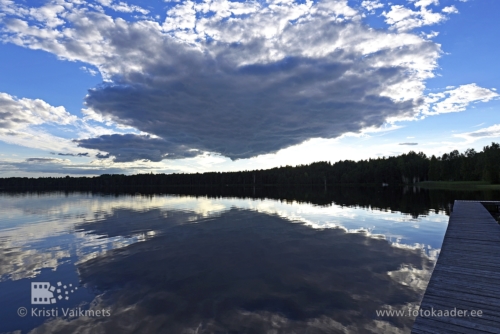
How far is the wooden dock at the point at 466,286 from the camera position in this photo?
7.53 metres

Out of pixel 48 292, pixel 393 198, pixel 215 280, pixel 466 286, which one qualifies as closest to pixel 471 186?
pixel 393 198

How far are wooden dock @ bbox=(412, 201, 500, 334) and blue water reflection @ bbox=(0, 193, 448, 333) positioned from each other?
145cm

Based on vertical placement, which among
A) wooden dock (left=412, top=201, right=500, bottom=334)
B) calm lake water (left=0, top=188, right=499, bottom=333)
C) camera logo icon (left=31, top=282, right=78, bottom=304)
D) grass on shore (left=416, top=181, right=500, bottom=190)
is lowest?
camera logo icon (left=31, top=282, right=78, bottom=304)

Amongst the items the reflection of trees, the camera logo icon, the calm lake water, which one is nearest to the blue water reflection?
the calm lake water

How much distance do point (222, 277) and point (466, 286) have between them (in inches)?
412

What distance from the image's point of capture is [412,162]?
7224 inches

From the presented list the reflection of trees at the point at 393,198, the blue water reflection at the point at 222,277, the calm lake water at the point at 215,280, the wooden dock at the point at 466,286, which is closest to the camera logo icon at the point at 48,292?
the calm lake water at the point at 215,280

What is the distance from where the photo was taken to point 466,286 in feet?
33.0

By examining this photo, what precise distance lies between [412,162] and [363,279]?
199 meters

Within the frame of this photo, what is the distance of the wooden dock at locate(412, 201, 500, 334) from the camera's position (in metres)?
7.53

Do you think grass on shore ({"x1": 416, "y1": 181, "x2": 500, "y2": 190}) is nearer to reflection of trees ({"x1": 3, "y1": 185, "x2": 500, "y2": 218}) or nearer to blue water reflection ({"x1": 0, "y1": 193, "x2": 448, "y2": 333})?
reflection of trees ({"x1": 3, "y1": 185, "x2": 500, "y2": 218})

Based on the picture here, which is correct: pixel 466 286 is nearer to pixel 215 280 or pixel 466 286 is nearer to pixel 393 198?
pixel 215 280

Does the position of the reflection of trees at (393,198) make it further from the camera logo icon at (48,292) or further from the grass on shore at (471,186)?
the camera logo icon at (48,292)

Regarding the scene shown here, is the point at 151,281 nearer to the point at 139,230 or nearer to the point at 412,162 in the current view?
the point at 139,230
